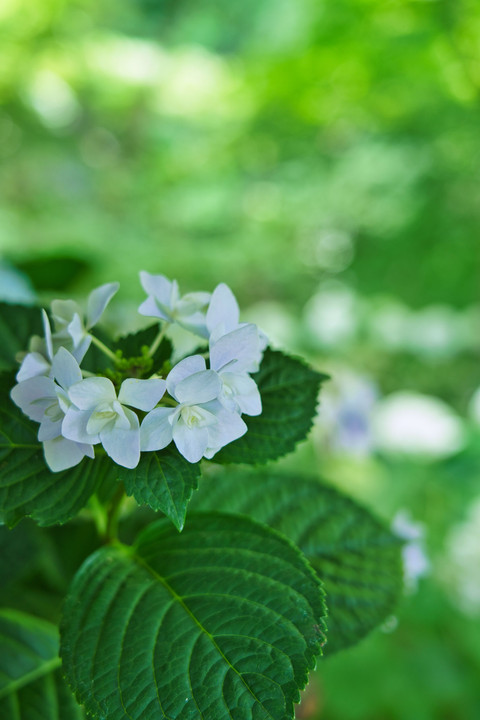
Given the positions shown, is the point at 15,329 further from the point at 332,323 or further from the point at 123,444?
the point at 332,323

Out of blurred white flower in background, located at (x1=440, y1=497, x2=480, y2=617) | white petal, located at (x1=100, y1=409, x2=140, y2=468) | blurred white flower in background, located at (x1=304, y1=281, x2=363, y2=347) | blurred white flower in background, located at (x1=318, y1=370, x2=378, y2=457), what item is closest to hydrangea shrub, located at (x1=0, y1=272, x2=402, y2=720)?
white petal, located at (x1=100, y1=409, x2=140, y2=468)

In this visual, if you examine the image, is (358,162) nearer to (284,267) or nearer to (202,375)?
(284,267)

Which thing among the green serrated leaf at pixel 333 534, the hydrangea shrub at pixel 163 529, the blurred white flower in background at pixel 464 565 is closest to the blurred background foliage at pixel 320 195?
the blurred white flower in background at pixel 464 565

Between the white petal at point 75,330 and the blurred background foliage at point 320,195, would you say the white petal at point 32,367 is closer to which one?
the white petal at point 75,330

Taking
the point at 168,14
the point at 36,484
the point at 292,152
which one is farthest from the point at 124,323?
the point at 168,14

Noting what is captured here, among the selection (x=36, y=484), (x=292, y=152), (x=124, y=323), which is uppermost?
(x=36, y=484)

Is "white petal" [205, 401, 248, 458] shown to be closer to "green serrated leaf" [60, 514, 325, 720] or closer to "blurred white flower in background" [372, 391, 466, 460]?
"green serrated leaf" [60, 514, 325, 720]

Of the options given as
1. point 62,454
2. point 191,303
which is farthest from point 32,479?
point 191,303
